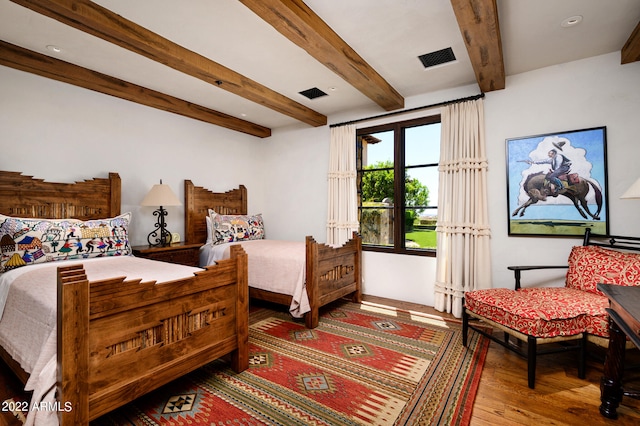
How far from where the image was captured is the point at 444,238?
137 inches

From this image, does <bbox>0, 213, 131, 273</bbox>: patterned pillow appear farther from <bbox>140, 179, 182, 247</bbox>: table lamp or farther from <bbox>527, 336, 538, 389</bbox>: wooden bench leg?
<bbox>527, 336, 538, 389</bbox>: wooden bench leg

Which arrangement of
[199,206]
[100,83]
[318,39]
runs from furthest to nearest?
1. [199,206]
2. [100,83]
3. [318,39]

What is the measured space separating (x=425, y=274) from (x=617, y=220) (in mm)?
1847

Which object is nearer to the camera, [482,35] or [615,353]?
[615,353]

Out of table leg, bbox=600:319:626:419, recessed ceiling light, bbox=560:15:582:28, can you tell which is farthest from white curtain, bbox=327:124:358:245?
table leg, bbox=600:319:626:419

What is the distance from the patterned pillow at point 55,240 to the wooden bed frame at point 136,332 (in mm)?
839

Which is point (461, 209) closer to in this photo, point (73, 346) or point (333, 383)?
point (333, 383)

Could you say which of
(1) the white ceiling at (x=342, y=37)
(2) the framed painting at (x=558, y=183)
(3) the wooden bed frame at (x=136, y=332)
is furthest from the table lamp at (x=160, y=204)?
(2) the framed painting at (x=558, y=183)

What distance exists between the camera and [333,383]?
2.04 meters

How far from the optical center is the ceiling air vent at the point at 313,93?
142 inches

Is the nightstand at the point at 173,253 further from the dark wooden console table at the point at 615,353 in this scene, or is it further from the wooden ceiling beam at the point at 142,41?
the dark wooden console table at the point at 615,353

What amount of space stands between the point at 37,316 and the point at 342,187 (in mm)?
3344

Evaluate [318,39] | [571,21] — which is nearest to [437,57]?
[571,21]

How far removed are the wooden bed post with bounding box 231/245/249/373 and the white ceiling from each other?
1759mm
